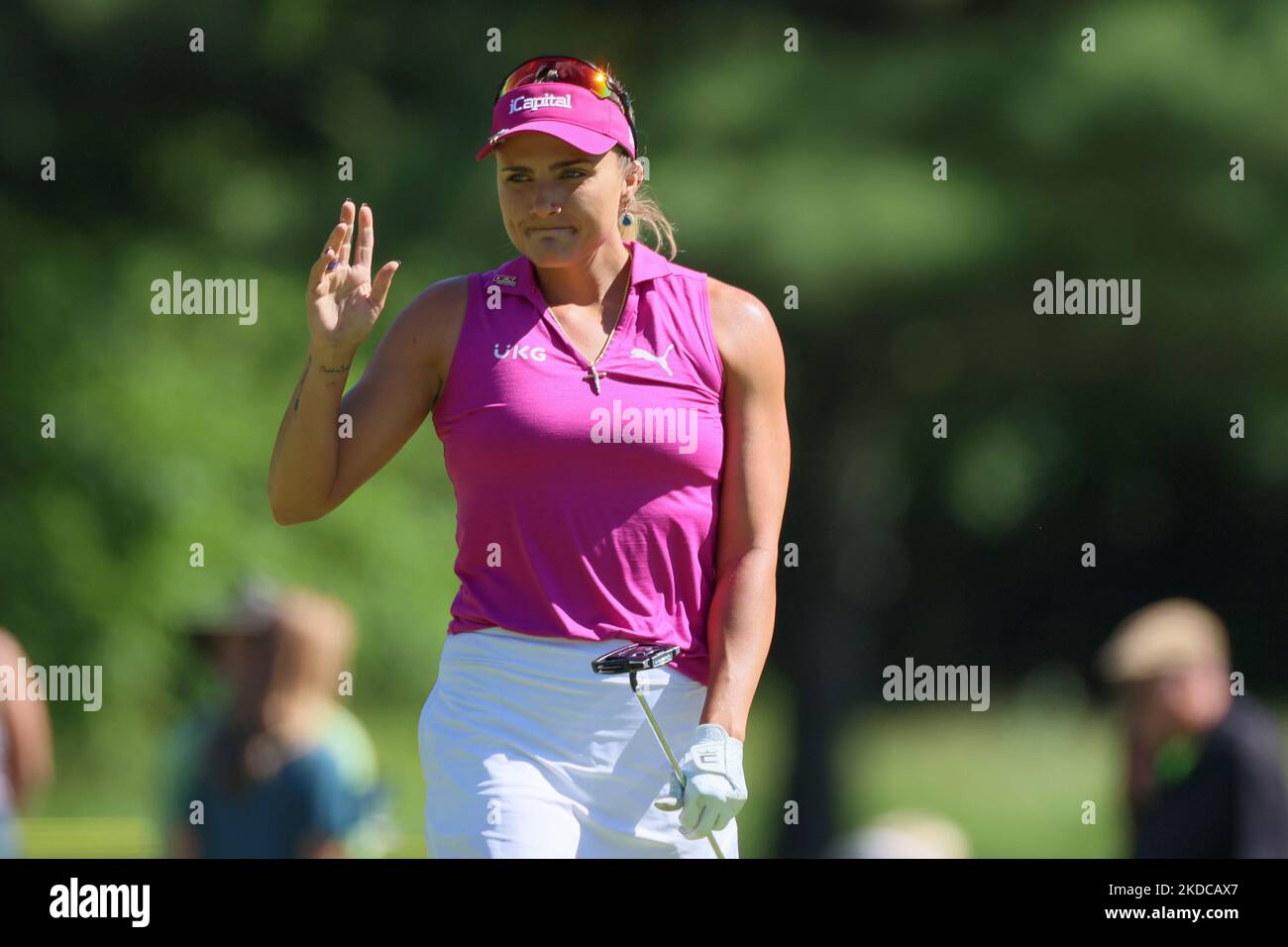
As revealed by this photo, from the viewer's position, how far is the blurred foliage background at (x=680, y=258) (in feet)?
32.5

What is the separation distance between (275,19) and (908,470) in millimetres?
4846

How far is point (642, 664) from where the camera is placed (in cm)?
313

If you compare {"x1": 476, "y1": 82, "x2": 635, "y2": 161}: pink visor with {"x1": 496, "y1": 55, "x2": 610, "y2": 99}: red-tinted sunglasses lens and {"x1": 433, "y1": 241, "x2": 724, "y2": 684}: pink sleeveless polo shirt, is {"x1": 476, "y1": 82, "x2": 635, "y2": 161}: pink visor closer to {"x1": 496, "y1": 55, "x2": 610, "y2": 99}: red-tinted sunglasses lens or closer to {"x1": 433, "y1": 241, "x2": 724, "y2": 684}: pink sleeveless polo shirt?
{"x1": 496, "y1": 55, "x2": 610, "y2": 99}: red-tinted sunglasses lens

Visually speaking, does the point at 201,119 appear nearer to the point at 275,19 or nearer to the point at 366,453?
the point at 275,19

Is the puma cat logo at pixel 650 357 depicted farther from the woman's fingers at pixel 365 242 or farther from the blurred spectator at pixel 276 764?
the blurred spectator at pixel 276 764

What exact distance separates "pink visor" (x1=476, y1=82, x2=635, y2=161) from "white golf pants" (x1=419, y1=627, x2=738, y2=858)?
2.75ft

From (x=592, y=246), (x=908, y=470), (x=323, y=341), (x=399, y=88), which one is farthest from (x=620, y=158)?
(x=908, y=470)

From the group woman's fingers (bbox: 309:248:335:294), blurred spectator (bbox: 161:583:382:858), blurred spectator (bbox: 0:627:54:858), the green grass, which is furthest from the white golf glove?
the green grass

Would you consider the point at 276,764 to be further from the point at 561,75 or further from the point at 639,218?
the point at 561,75

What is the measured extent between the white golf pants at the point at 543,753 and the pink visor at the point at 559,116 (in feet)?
2.75

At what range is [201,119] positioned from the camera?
34.8 feet

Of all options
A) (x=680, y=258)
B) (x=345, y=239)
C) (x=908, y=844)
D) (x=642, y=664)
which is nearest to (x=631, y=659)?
(x=642, y=664)

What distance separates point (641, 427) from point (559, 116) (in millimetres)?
552
